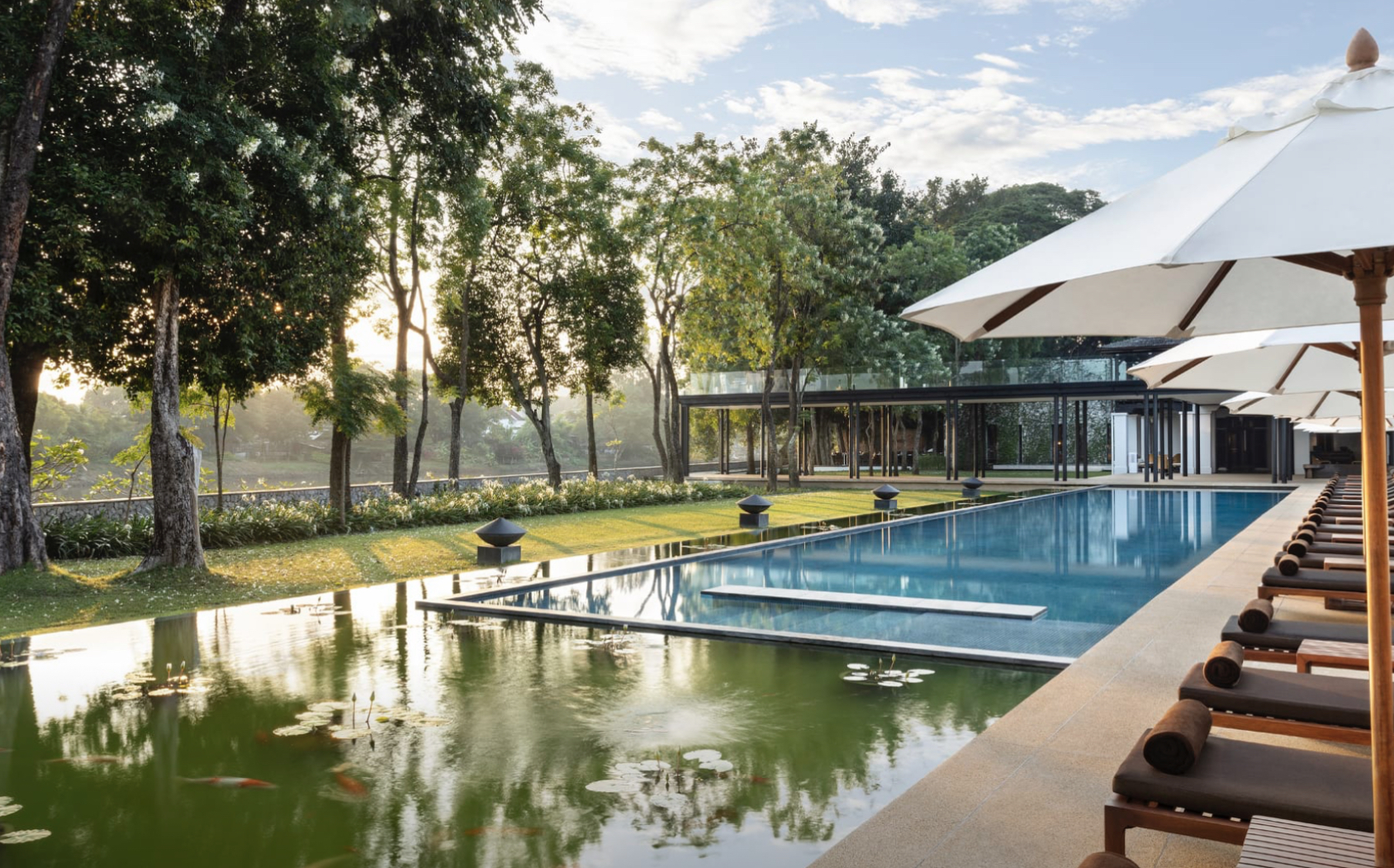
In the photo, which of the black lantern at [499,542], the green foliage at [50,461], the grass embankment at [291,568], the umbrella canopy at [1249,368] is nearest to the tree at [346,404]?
the grass embankment at [291,568]

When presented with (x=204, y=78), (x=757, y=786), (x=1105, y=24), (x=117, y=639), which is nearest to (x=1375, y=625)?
(x=757, y=786)

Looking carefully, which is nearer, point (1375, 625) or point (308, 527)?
point (1375, 625)

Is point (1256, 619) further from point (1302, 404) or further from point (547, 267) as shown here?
point (547, 267)

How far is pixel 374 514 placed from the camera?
1756 centimetres

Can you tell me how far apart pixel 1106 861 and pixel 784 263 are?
83.7 feet

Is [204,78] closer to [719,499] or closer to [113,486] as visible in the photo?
[113,486]

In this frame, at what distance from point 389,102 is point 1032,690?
41.0 ft

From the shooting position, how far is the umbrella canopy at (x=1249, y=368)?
580cm

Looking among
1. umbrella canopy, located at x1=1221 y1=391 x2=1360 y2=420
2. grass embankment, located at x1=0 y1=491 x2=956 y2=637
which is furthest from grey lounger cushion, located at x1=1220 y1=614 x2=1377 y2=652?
grass embankment, located at x1=0 y1=491 x2=956 y2=637

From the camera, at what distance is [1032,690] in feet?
19.8

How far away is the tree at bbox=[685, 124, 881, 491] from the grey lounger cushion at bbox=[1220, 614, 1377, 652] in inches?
852

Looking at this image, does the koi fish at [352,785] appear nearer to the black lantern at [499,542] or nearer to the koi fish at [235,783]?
the koi fish at [235,783]

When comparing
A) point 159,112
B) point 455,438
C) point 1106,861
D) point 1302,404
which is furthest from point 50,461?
point 1302,404

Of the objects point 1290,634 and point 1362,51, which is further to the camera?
point 1290,634
